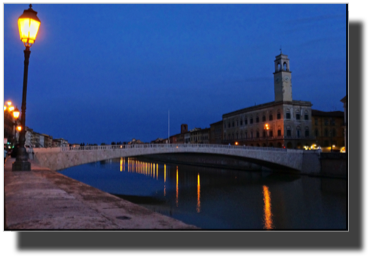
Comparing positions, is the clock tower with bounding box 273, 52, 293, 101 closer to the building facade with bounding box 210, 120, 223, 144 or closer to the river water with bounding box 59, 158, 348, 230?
the building facade with bounding box 210, 120, 223, 144

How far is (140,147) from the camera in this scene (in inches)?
1077

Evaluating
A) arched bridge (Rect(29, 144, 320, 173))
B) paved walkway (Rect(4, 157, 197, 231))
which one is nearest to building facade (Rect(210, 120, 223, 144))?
arched bridge (Rect(29, 144, 320, 173))

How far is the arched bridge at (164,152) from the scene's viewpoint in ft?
68.8

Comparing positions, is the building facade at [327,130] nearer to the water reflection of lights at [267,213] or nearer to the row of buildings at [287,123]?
the row of buildings at [287,123]

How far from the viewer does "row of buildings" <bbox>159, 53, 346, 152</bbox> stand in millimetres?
45531

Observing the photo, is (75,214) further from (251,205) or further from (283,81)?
(283,81)

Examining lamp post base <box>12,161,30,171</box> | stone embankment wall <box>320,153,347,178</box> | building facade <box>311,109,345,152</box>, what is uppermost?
building facade <box>311,109,345,152</box>

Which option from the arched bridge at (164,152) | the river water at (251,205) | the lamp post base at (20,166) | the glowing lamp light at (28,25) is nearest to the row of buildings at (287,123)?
the arched bridge at (164,152)

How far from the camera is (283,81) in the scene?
47406mm

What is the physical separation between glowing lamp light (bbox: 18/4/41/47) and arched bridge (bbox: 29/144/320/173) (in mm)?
11847
